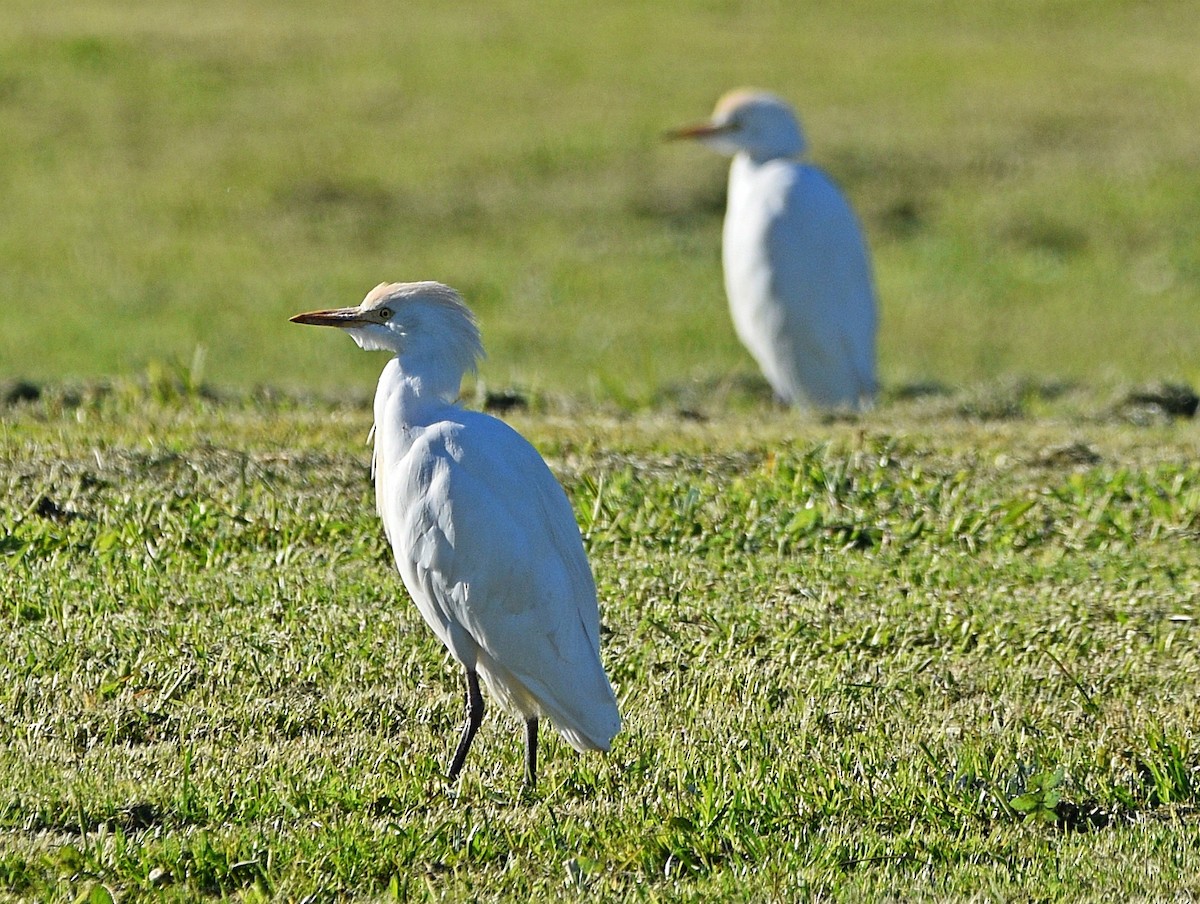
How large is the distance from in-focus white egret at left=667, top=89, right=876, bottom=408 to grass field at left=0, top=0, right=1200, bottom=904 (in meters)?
0.31

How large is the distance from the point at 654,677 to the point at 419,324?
49.7 inches

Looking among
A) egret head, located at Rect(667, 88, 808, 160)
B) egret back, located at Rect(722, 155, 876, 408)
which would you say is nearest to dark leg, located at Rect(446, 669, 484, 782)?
egret back, located at Rect(722, 155, 876, 408)

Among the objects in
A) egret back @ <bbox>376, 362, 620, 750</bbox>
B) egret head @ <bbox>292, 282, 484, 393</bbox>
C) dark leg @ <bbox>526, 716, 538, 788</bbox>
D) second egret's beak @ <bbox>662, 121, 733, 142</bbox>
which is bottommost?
dark leg @ <bbox>526, 716, 538, 788</bbox>

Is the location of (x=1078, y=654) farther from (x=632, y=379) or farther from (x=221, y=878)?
(x=632, y=379)

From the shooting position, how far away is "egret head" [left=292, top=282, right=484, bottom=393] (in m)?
4.48

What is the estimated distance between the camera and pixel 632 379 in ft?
34.8

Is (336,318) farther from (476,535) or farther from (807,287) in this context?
(807,287)

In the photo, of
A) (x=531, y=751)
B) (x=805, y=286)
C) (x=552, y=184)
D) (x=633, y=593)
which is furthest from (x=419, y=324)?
(x=552, y=184)

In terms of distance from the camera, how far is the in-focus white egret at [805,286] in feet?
32.6

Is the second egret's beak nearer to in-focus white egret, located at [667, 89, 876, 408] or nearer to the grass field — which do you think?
in-focus white egret, located at [667, 89, 876, 408]

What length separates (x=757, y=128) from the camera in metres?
10.4

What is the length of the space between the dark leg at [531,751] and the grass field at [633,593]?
0.06m

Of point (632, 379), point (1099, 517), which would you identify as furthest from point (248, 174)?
point (1099, 517)

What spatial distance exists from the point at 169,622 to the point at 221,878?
148cm
